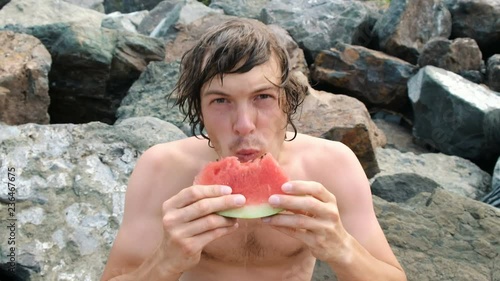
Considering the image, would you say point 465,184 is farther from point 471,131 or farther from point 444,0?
point 444,0

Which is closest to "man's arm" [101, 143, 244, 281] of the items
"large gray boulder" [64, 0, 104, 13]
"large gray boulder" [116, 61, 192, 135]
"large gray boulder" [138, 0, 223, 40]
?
"large gray boulder" [116, 61, 192, 135]

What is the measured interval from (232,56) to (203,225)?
0.86 metres

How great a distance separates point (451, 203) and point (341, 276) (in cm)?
201

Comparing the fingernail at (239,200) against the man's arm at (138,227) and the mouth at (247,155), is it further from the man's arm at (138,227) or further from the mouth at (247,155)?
the man's arm at (138,227)

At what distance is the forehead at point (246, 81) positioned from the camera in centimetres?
272

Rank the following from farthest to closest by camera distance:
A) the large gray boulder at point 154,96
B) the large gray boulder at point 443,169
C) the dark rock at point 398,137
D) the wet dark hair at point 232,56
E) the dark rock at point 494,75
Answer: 1. the dark rock at point 494,75
2. the dark rock at point 398,137
3. the large gray boulder at point 443,169
4. the large gray boulder at point 154,96
5. the wet dark hair at point 232,56

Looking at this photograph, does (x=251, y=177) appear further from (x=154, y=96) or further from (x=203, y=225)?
(x=154, y=96)

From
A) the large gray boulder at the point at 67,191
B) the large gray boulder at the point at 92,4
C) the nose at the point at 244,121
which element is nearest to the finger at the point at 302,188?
the nose at the point at 244,121

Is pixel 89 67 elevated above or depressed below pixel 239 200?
below

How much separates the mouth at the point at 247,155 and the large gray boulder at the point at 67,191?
161cm

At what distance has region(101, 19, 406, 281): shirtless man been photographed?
2305mm

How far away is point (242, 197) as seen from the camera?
88.1 inches

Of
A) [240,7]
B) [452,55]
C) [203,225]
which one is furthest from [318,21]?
[203,225]

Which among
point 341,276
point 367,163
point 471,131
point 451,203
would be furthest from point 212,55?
point 471,131
